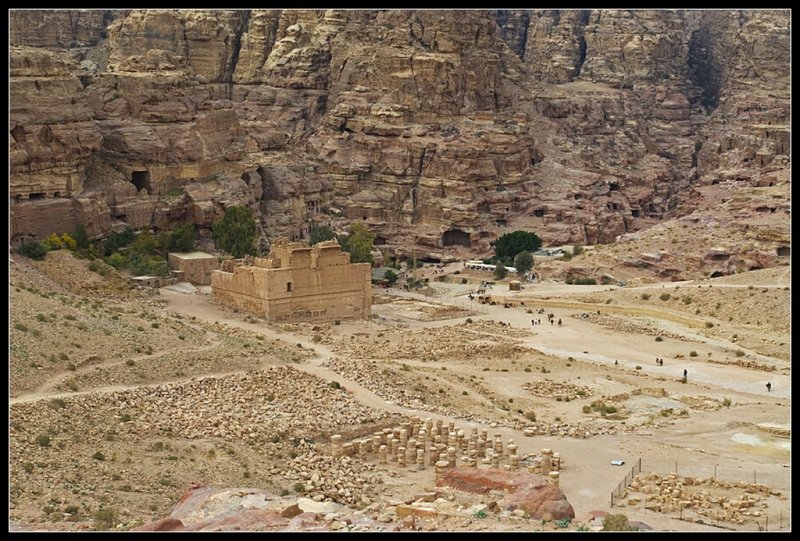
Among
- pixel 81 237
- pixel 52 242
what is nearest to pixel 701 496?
pixel 52 242

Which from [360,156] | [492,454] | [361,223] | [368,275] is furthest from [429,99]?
[492,454]

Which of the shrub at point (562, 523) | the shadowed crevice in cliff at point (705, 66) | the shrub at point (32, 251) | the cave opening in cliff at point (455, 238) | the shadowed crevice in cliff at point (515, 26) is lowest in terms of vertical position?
the cave opening in cliff at point (455, 238)

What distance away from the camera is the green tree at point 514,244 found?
10969 centimetres

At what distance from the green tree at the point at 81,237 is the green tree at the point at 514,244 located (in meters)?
34.0

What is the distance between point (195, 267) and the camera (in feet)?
272

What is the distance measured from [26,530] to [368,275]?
4083 cm

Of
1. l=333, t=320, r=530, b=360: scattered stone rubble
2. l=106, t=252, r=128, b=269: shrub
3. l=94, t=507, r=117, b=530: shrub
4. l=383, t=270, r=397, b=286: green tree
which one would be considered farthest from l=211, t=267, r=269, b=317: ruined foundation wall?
l=94, t=507, r=117, b=530: shrub

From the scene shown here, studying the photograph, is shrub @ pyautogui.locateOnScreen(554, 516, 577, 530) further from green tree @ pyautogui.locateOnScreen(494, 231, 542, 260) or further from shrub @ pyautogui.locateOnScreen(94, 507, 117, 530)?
green tree @ pyautogui.locateOnScreen(494, 231, 542, 260)

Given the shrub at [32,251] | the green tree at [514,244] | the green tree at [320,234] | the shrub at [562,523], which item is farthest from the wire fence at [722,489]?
the green tree at [514,244]

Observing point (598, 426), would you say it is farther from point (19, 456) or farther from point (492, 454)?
point (19, 456)

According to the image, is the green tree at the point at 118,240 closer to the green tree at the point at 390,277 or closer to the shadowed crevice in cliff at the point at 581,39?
the green tree at the point at 390,277

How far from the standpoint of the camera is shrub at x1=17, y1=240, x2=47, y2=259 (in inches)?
3036

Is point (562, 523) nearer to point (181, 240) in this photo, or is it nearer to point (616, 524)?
point (616, 524)

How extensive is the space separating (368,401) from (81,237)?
1297 inches
